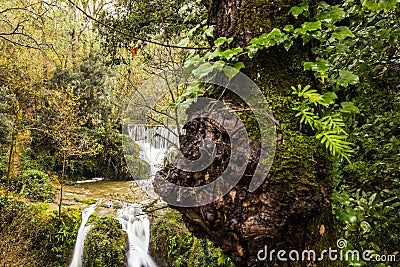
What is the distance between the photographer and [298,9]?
1.00 meters

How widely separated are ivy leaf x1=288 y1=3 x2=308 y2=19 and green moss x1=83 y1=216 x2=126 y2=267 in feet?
24.3

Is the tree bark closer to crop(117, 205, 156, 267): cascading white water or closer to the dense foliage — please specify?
the dense foliage

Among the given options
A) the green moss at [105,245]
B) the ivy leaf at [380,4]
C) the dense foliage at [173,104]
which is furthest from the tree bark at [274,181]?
the green moss at [105,245]

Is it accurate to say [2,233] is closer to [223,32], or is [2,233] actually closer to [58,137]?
[58,137]

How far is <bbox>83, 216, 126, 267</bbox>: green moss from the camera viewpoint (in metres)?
7.31

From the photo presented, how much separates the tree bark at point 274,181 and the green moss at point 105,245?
22.7 ft

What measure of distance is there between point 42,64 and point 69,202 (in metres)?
4.38

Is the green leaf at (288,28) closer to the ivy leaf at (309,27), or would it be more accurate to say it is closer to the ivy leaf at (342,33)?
the ivy leaf at (309,27)

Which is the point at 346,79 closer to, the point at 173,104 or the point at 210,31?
the point at 210,31

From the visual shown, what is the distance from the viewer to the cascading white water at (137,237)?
24.8ft

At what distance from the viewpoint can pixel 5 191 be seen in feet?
28.3

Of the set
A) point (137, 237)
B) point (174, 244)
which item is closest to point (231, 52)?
point (174, 244)

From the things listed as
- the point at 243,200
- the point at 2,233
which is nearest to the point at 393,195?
the point at 243,200

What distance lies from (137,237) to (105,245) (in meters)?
0.79
